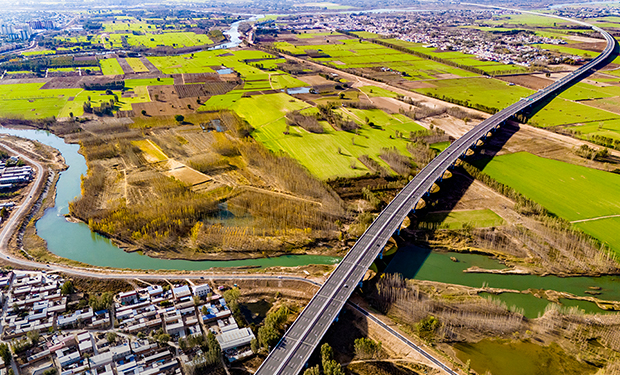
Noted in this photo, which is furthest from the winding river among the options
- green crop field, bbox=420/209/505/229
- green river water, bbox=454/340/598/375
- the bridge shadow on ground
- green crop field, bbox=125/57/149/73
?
green crop field, bbox=125/57/149/73

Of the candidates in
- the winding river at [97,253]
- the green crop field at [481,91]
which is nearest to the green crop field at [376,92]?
the green crop field at [481,91]

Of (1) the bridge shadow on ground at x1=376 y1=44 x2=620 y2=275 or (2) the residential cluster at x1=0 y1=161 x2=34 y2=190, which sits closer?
(1) the bridge shadow on ground at x1=376 y1=44 x2=620 y2=275

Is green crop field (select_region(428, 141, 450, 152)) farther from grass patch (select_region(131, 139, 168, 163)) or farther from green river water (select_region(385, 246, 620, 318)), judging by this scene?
grass patch (select_region(131, 139, 168, 163))

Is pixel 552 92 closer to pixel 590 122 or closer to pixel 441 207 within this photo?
pixel 590 122

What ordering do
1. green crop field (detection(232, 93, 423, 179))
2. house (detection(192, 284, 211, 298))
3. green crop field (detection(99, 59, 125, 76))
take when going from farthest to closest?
green crop field (detection(99, 59, 125, 76))
green crop field (detection(232, 93, 423, 179))
house (detection(192, 284, 211, 298))

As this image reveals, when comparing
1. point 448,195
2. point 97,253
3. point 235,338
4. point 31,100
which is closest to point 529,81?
point 448,195
